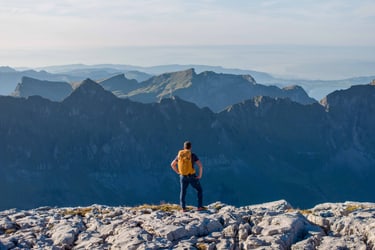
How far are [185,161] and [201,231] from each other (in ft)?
20.6

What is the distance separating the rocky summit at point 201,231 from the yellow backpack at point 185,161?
3250 millimetres

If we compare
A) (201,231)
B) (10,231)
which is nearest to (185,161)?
(201,231)

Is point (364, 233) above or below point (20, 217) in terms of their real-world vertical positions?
above

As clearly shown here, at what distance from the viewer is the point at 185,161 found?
1511 inches

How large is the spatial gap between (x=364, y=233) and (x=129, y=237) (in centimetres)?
1500

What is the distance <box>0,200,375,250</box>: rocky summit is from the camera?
31.6m

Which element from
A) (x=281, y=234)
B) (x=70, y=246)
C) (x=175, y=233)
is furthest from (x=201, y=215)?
(x=70, y=246)

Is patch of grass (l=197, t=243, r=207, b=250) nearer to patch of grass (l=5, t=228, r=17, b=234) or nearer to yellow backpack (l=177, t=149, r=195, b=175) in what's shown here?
yellow backpack (l=177, t=149, r=195, b=175)

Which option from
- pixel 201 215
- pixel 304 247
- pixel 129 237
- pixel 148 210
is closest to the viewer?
pixel 304 247

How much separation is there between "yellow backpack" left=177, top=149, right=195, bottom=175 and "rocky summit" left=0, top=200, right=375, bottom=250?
3250mm

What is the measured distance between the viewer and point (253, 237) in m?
31.9

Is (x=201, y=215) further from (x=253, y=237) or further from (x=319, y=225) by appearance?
(x=319, y=225)

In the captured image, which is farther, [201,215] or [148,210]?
[148,210]

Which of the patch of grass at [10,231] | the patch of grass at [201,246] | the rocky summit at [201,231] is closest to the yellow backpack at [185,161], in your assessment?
the rocky summit at [201,231]
